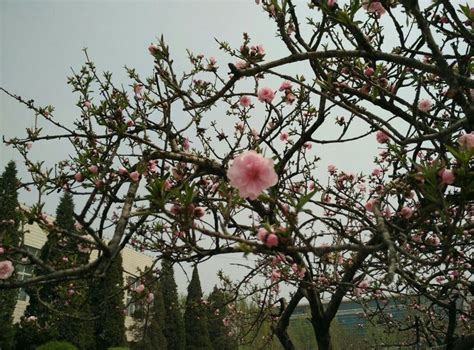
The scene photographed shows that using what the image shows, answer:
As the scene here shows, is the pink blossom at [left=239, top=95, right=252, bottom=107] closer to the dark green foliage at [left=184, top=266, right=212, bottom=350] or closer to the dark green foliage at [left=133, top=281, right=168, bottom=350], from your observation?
the dark green foliage at [left=133, top=281, right=168, bottom=350]

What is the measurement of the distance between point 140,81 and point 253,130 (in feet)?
4.25

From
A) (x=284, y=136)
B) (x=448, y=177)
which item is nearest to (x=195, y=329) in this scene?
(x=284, y=136)

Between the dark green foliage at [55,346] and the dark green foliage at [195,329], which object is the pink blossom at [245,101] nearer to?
the dark green foliage at [55,346]

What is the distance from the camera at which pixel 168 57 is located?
273 centimetres

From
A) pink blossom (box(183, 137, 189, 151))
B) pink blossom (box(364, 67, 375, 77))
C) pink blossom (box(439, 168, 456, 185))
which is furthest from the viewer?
pink blossom (box(183, 137, 189, 151))

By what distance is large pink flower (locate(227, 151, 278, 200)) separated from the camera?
Answer: 5.03 ft

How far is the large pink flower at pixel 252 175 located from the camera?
1534 mm

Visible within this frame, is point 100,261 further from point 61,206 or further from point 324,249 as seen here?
point 61,206

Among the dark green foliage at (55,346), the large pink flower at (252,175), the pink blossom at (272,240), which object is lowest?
the pink blossom at (272,240)

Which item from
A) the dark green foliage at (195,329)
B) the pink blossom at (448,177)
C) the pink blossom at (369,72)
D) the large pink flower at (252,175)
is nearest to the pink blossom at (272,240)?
the large pink flower at (252,175)

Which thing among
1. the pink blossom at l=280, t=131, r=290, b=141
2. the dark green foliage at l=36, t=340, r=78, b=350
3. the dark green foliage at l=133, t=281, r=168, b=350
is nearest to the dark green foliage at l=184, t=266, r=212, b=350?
the dark green foliage at l=133, t=281, r=168, b=350

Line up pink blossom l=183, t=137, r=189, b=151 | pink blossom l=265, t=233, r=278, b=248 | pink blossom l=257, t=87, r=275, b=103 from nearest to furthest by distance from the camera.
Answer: pink blossom l=265, t=233, r=278, b=248
pink blossom l=257, t=87, r=275, b=103
pink blossom l=183, t=137, r=189, b=151

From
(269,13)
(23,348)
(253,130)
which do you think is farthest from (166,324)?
(269,13)

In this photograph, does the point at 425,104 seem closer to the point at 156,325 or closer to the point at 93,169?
the point at 93,169
